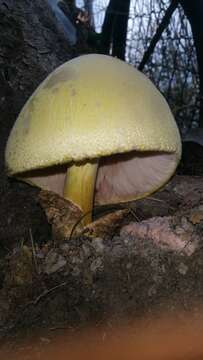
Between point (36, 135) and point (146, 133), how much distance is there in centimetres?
29

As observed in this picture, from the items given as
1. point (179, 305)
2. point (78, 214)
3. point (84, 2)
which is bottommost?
point (179, 305)

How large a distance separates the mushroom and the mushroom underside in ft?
0.40

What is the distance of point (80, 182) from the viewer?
145 cm

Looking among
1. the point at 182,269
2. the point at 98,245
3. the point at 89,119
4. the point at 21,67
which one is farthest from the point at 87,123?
the point at 21,67

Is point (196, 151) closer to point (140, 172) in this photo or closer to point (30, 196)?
point (140, 172)

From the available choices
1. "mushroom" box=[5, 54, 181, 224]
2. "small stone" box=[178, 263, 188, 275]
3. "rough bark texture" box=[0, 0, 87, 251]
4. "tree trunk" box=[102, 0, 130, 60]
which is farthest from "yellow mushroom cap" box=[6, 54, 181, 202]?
"tree trunk" box=[102, 0, 130, 60]

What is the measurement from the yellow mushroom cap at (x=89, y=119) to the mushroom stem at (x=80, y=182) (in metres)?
0.21

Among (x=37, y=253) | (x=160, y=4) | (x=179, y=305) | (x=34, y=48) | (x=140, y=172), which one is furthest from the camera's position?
(x=160, y=4)

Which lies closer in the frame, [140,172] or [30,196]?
[30,196]

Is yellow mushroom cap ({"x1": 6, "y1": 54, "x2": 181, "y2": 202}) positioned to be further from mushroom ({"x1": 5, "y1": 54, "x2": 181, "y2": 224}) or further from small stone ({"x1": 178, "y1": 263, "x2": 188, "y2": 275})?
small stone ({"x1": 178, "y1": 263, "x2": 188, "y2": 275})

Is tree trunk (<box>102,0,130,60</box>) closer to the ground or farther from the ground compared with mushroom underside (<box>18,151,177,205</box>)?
farther from the ground

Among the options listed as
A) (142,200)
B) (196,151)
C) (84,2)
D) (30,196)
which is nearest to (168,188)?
(142,200)

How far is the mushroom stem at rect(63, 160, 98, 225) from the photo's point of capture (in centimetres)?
145

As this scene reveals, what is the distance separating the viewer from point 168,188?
1.61 meters
